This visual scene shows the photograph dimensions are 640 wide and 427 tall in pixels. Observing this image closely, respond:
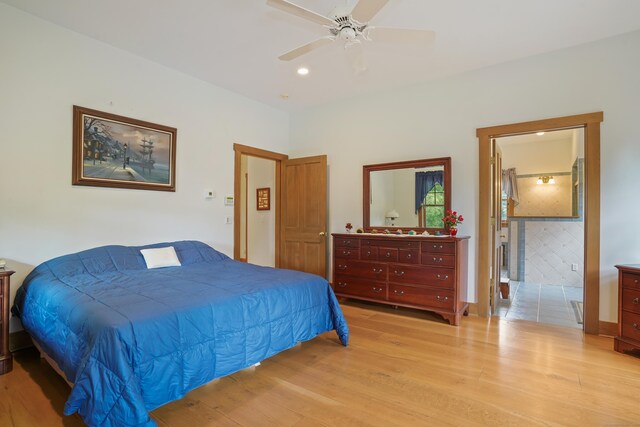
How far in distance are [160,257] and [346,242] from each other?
2148 mm

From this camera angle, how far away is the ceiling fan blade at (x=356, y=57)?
2905 mm

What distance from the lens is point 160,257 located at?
3.29m

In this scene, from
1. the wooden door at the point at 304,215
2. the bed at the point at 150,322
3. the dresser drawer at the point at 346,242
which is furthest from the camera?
the wooden door at the point at 304,215

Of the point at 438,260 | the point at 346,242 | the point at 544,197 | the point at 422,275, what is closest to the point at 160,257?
the point at 346,242

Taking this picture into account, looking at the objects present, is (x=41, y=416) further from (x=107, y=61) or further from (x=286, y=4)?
(x=107, y=61)

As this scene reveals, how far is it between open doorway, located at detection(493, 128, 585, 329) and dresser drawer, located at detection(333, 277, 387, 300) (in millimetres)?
1447

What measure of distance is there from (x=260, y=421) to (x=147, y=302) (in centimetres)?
96

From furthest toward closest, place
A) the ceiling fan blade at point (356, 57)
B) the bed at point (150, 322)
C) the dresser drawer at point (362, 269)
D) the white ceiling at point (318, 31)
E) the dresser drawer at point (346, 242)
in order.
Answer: the dresser drawer at point (346, 242)
the dresser drawer at point (362, 269)
the ceiling fan blade at point (356, 57)
the white ceiling at point (318, 31)
the bed at point (150, 322)

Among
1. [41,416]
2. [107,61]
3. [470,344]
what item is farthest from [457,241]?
[107,61]

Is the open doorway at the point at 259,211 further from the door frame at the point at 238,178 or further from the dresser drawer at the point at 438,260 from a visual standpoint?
the dresser drawer at the point at 438,260

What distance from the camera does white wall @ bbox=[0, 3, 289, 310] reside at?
275 cm

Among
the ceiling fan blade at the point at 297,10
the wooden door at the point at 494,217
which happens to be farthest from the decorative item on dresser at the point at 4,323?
the wooden door at the point at 494,217

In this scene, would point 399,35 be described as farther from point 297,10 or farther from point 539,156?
point 539,156

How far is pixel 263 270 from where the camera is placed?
10.0ft
